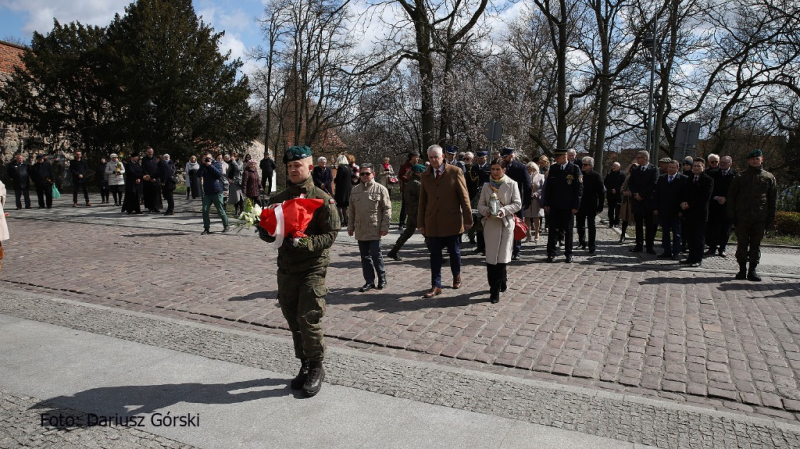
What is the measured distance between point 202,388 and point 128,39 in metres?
30.5

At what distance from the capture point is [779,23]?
2206 cm

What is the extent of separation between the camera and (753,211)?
8.38 m

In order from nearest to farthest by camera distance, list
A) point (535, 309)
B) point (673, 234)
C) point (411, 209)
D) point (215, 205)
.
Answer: point (535, 309) → point (411, 209) → point (673, 234) → point (215, 205)

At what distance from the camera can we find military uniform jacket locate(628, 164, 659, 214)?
Answer: 1081 centimetres

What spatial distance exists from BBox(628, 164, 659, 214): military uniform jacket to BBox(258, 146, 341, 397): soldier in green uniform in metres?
8.38

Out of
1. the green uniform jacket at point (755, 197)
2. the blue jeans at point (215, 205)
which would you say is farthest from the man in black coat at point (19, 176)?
the green uniform jacket at point (755, 197)

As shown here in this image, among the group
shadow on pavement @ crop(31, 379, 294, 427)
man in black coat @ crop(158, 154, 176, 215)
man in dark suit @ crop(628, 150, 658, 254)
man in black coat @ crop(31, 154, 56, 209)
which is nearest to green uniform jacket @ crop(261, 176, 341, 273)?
shadow on pavement @ crop(31, 379, 294, 427)

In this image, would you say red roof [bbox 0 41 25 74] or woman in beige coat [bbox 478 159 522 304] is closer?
woman in beige coat [bbox 478 159 522 304]

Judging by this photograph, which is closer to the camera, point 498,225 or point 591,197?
point 498,225

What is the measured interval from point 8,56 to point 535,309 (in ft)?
126

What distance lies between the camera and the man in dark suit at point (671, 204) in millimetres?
10070

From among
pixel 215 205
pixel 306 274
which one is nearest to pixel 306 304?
pixel 306 274

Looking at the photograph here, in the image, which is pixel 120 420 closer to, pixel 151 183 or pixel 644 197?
pixel 644 197

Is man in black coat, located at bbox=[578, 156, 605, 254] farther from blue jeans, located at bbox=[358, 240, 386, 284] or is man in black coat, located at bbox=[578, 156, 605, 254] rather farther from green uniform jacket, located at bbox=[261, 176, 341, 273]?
green uniform jacket, located at bbox=[261, 176, 341, 273]
